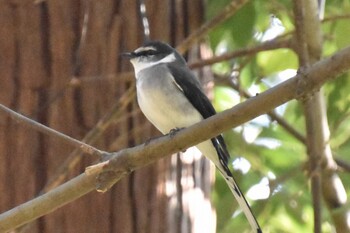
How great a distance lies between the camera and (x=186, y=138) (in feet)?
8.27

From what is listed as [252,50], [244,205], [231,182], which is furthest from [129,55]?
[244,205]

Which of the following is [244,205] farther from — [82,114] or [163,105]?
[82,114]

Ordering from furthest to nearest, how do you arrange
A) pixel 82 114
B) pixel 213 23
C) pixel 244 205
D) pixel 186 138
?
pixel 82 114 → pixel 213 23 → pixel 244 205 → pixel 186 138

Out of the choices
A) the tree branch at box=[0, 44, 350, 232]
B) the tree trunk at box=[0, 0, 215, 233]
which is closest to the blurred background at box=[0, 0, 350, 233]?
the tree trunk at box=[0, 0, 215, 233]

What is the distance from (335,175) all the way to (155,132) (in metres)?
0.71

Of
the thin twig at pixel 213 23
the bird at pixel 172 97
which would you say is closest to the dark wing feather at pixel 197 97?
the bird at pixel 172 97

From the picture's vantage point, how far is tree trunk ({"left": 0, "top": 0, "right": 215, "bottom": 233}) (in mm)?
3457

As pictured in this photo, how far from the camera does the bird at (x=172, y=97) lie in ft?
11.1

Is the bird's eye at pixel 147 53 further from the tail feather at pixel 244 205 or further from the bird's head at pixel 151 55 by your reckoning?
the tail feather at pixel 244 205

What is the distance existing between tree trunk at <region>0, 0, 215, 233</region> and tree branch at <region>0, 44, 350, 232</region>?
0.76m

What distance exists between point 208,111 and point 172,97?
0.15 m

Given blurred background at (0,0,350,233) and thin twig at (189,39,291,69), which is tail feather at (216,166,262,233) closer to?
blurred background at (0,0,350,233)

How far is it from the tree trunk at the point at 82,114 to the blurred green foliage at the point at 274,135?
0.53 ft

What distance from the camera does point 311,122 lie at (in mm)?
3295
